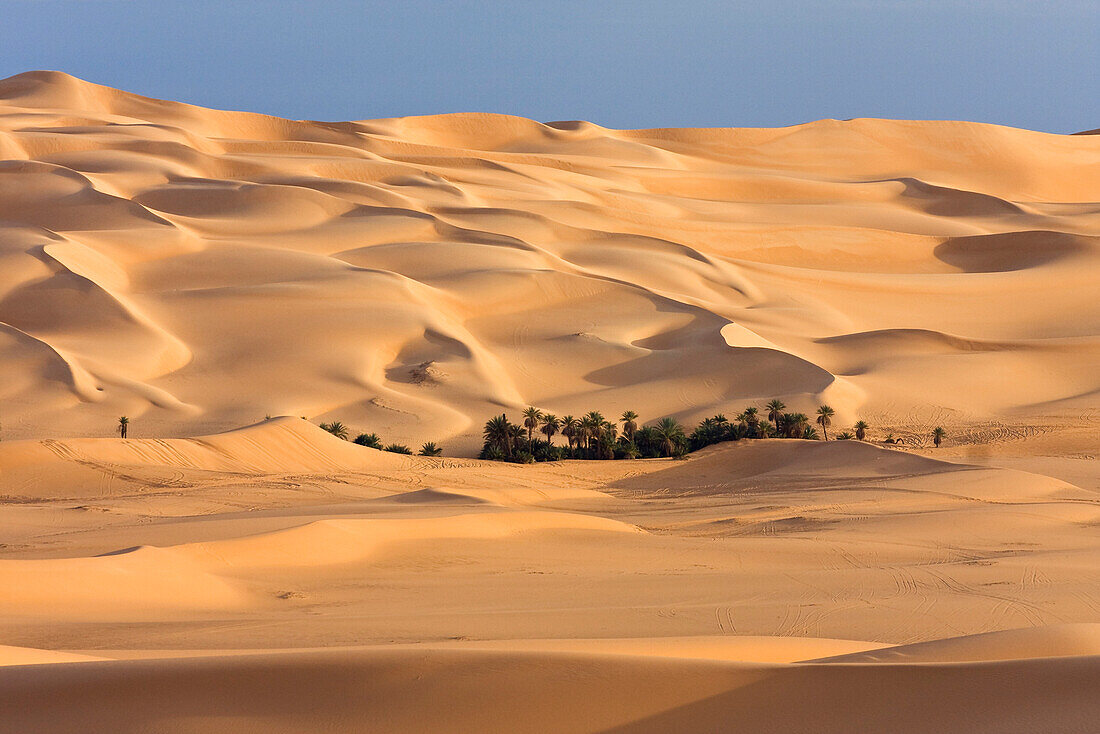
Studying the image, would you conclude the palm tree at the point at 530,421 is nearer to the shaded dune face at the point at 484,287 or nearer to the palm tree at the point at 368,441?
the shaded dune face at the point at 484,287

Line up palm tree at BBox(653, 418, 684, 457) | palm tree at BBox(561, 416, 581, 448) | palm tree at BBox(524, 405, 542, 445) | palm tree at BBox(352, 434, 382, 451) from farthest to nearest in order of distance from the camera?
palm tree at BBox(524, 405, 542, 445) < palm tree at BBox(561, 416, 581, 448) < palm tree at BBox(352, 434, 382, 451) < palm tree at BBox(653, 418, 684, 457)

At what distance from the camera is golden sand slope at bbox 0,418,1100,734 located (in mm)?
5207

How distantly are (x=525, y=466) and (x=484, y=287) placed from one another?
2095 centimetres

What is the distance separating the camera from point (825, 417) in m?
31.5

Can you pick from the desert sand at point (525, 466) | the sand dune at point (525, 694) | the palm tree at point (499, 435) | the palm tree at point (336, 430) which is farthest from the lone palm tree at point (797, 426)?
the sand dune at point (525, 694)

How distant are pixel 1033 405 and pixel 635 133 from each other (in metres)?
73.4

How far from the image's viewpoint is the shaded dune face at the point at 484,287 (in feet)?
117

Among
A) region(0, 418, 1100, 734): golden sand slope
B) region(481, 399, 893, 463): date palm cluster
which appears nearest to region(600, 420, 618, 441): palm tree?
region(481, 399, 893, 463): date palm cluster

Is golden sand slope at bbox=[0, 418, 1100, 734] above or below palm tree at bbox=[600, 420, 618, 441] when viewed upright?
below

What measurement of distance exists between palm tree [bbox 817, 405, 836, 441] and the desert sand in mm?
1675

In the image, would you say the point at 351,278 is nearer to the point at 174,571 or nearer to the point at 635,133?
the point at 174,571

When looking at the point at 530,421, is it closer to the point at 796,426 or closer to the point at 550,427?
the point at 550,427

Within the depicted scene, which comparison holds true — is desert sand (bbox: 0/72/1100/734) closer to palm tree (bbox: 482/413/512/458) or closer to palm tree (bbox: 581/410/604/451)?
palm tree (bbox: 482/413/512/458)

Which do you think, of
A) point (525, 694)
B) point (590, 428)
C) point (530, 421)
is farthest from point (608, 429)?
point (525, 694)
